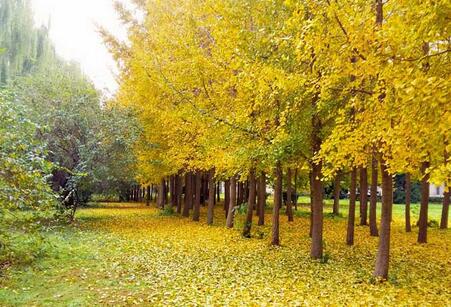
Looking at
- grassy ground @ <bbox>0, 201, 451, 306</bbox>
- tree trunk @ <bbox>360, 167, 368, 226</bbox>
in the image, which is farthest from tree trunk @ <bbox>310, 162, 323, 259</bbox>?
tree trunk @ <bbox>360, 167, 368, 226</bbox>

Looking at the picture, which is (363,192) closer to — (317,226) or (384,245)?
(317,226)

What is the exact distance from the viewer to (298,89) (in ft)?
32.8

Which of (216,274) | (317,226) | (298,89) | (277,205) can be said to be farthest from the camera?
(277,205)

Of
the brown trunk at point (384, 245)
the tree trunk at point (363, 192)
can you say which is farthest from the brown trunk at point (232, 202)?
the brown trunk at point (384, 245)

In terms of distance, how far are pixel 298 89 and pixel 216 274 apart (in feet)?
15.1

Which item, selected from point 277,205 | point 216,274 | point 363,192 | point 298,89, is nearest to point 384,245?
point 216,274

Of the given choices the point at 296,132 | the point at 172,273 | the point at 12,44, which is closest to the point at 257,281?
the point at 172,273

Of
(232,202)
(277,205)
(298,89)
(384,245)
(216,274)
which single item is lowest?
(216,274)

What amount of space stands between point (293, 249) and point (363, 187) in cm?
690

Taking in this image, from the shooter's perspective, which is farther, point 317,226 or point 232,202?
point 232,202

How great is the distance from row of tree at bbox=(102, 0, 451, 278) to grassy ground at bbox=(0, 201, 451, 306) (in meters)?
0.97

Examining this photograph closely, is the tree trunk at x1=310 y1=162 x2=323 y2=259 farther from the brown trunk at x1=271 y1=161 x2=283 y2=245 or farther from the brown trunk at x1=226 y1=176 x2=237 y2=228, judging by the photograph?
the brown trunk at x1=226 y1=176 x2=237 y2=228

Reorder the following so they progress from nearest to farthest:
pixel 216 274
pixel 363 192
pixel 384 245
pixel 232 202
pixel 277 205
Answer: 1. pixel 384 245
2. pixel 216 274
3. pixel 277 205
4. pixel 232 202
5. pixel 363 192

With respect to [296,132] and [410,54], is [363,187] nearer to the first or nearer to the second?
[296,132]
